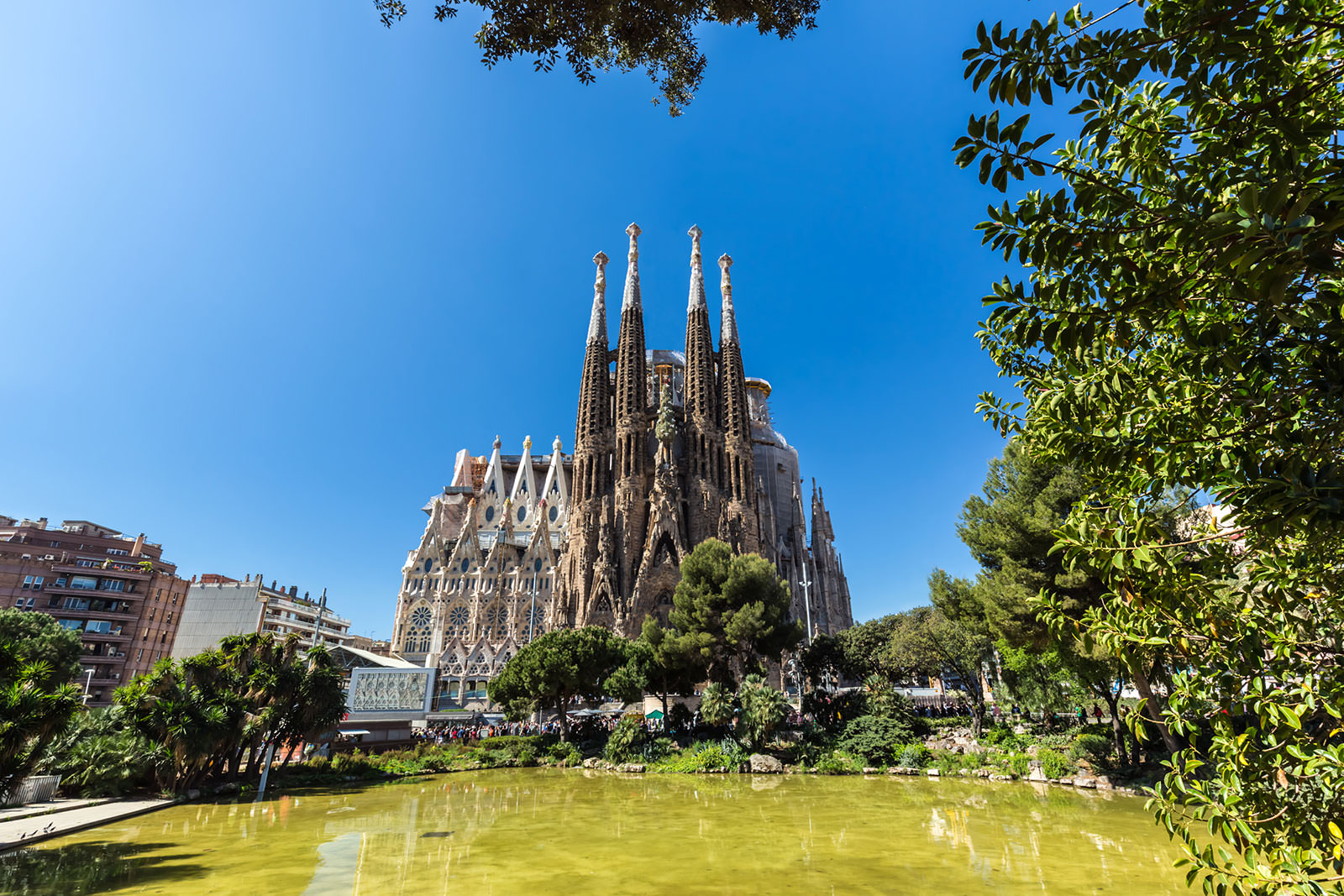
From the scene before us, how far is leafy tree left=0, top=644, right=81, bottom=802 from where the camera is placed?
A: 9.42m

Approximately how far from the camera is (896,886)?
309 inches

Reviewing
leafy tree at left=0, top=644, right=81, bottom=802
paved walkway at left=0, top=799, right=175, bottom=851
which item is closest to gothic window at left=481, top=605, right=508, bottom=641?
paved walkway at left=0, top=799, right=175, bottom=851

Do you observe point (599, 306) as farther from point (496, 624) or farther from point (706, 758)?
point (706, 758)

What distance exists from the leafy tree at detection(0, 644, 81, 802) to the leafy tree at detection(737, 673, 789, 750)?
55.8 feet

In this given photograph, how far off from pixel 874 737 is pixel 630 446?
29475mm

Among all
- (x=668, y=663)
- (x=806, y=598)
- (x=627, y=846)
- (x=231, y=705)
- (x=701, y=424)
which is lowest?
(x=627, y=846)

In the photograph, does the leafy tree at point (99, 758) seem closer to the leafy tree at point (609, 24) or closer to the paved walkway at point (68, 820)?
the paved walkway at point (68, 820)

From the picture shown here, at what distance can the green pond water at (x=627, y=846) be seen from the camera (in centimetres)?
797

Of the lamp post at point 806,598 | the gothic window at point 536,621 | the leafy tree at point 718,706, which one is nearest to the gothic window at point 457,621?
the gothic window at point 536,621

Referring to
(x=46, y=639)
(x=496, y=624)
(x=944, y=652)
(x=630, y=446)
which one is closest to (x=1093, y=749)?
(x=944, y=652)

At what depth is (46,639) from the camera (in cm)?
2789

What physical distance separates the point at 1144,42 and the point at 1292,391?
147 cm

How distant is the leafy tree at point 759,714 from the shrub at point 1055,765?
746 cm

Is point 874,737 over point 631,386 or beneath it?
beneath
